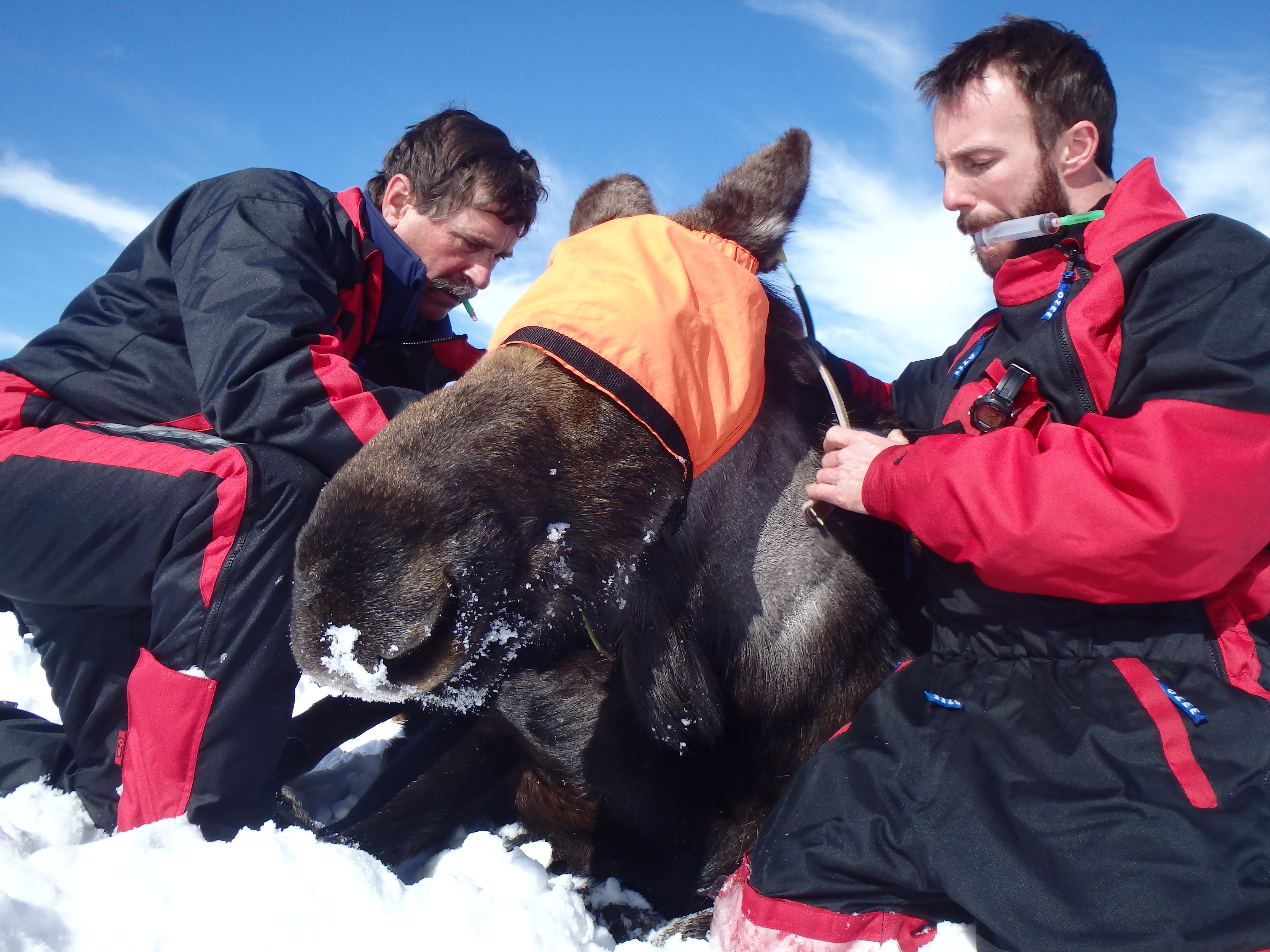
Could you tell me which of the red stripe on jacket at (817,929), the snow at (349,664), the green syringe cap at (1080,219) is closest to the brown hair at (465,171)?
the green syringe cap at (1080,219)

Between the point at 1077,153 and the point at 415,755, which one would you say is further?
the point at 415,755

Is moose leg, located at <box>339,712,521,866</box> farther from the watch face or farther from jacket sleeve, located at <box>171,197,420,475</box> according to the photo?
the watch face

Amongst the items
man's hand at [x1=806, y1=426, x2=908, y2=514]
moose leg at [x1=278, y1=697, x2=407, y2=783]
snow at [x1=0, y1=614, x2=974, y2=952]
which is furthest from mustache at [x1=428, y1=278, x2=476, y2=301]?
snow at [x1=0, y1=614, x2=974, y2=952]

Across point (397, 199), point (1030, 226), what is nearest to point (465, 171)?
point (397, 199)

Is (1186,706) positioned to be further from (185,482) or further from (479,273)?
(479,273)

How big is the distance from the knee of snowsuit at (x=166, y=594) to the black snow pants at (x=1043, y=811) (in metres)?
1.39

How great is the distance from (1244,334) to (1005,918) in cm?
123

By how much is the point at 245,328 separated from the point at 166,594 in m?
0.78

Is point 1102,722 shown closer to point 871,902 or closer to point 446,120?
point 871,902

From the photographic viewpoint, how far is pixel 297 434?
243 centimetres

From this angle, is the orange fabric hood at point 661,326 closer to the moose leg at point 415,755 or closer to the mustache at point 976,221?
the mustache at point 976,221

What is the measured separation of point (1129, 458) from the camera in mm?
1676

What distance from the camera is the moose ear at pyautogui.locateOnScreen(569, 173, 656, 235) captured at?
251 cm

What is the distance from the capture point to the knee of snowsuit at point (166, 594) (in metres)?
2.29
